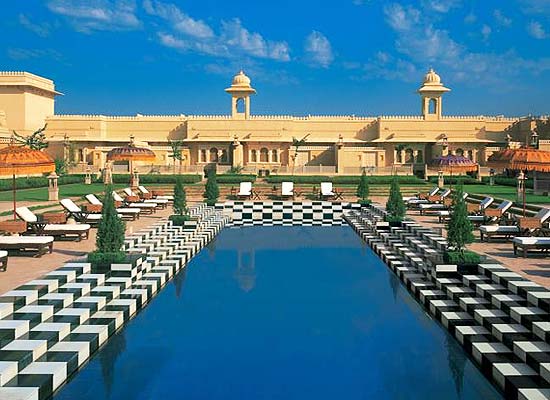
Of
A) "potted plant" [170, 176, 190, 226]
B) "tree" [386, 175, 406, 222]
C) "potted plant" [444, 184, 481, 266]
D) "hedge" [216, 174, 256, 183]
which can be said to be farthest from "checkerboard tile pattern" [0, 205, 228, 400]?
"hedge" [216, 174, 256, 183]

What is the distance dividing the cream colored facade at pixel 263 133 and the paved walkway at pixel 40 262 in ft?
77.5

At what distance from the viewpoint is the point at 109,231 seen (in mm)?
7395

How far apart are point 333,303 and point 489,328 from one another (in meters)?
1.64

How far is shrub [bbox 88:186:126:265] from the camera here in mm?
7367

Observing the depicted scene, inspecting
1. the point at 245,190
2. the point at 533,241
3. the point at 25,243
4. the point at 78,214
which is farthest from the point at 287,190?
the point at 25,243

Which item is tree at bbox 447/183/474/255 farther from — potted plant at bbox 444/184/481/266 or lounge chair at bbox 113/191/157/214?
lounge chair at bbox 113/191/157/214

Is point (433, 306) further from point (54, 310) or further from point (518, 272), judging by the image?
point (54, 310)

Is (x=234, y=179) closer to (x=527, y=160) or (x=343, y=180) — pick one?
(x=343, y=180)

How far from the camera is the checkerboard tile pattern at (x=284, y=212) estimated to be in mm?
14515

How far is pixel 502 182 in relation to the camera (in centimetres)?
2583

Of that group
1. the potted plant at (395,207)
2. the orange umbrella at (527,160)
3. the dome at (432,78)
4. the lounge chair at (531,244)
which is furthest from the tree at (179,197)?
the dome at (432,78)

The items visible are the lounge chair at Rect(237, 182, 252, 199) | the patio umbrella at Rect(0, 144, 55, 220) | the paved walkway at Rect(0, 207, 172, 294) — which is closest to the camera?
the paved walkway at Rect(0, 207, 172, 294)

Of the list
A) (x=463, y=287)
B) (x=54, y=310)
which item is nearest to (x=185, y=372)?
(x=54, y=310)

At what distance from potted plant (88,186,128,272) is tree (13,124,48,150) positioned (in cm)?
2589
